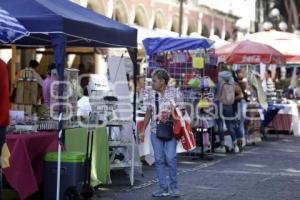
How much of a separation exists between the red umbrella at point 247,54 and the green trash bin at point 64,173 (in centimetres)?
857

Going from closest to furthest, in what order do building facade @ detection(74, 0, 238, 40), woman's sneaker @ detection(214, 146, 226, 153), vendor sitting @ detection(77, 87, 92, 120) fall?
vendor sitting @ detection(77, 87, 92, 120) < woman's sneaker @ detection(214, 146, 226, 153) < building facade @ detection(74, 0, 238, 40)

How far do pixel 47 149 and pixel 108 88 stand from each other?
8.29 feet

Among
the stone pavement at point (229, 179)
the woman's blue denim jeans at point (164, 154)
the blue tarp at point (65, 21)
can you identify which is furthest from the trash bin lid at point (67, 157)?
the blue tarp at point (65, 21)

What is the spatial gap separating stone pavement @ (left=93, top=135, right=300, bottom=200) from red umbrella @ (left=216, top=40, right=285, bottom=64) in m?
2.71

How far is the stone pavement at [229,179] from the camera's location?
941cm

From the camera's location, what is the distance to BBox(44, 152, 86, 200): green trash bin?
27.3ft

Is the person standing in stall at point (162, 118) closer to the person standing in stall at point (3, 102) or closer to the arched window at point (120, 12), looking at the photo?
the person standing in stall at point (3, 102)

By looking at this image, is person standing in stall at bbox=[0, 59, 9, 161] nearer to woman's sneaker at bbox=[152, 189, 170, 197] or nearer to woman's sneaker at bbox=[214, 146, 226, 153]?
woman's sneaker at bbox=[152, 189, 170, 197]

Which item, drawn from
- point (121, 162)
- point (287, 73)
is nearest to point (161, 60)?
point (121, 162)

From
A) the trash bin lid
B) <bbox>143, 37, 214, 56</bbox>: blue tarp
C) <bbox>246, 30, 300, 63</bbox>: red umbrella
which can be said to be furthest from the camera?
<bbox>246, 30, 300, 63</bbox>: red umbrella

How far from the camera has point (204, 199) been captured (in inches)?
358

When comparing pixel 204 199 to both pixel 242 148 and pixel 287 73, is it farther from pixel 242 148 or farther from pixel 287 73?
pixel 287 73

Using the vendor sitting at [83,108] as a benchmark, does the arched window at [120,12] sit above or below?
above

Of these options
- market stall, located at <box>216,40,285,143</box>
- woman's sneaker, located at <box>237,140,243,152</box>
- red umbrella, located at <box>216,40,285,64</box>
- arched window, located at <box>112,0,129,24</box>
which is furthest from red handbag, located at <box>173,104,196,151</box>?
arched window, located at <box>112,0,129,24</box>
